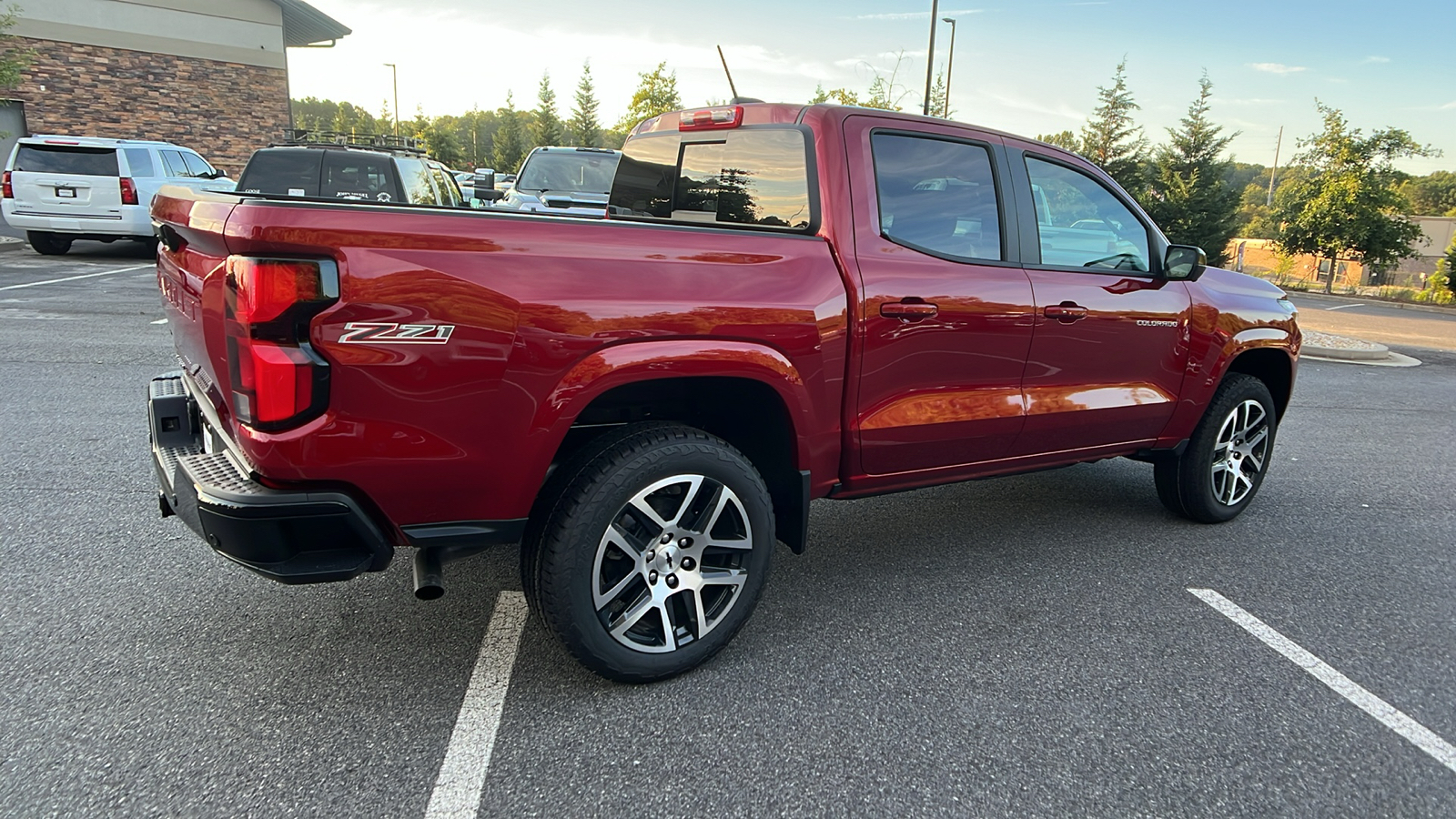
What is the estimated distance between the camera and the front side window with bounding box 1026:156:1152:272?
12.4 ft

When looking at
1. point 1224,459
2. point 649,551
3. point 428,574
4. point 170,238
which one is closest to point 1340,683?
point 1224,459

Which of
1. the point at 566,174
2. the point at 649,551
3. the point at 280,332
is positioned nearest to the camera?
the point at 280,332

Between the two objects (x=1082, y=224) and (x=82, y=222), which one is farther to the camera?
(x=82, y=222)

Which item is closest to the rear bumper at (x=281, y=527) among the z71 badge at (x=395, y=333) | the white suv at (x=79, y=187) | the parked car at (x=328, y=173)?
the z71 badge at (x=395, y=333)

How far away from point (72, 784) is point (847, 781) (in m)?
2.03

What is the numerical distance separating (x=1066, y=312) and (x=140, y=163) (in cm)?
1508

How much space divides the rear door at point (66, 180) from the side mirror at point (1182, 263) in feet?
48.4

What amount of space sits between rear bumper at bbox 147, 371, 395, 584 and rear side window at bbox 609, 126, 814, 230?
173cm

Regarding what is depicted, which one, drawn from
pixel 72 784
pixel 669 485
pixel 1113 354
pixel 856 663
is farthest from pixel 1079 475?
pixel 72 784

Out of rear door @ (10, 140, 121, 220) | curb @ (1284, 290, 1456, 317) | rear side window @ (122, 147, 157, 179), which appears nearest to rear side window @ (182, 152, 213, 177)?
rear side window @ (122, 147, 157, 179)

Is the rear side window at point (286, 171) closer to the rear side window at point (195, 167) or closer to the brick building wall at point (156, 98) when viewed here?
the rear side window at point (195, 167)

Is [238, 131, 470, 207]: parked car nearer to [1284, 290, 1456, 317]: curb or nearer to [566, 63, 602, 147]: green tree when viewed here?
[1284, 290, 1456, 317]: curb

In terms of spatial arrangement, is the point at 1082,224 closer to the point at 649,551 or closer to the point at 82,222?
the point at 649,551

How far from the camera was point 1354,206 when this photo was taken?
26.1 meters
